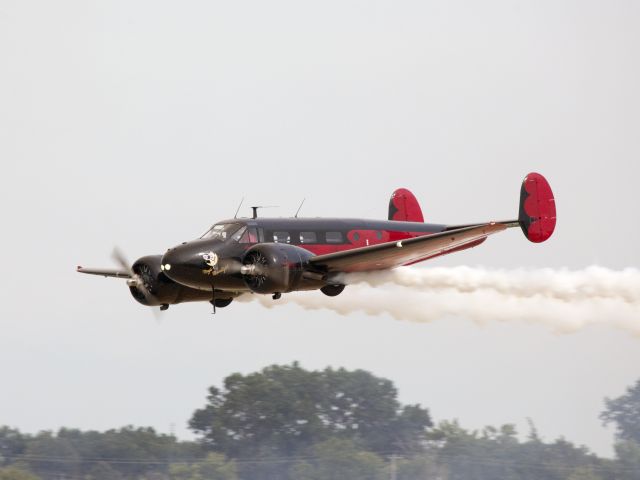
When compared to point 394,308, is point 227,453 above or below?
above

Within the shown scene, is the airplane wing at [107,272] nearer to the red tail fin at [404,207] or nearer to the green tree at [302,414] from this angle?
the red tail fin at [404,207]

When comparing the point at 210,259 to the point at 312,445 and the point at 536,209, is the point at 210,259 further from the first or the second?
the point at 312,445

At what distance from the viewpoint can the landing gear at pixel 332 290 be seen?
1458 inches

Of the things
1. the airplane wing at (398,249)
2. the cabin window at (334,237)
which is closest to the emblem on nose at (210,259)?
the airplane wing at (398,249)

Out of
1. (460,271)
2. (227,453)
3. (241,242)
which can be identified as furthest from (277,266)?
(227,453)

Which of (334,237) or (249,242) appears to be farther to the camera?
(334,237)

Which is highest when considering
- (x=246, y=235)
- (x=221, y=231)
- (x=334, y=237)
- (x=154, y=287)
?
(x=334, y=237)

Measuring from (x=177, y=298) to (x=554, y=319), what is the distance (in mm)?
11361

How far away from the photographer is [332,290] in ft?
122

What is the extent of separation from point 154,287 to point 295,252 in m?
4.44

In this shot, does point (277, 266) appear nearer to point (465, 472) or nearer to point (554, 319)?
point (554, 319)

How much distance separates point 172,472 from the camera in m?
64.4

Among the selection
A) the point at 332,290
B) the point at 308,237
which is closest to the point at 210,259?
the point at 308,237

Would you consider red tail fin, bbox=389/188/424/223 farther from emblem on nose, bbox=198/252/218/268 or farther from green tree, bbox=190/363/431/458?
green tree, bbox=190/363/431/458
